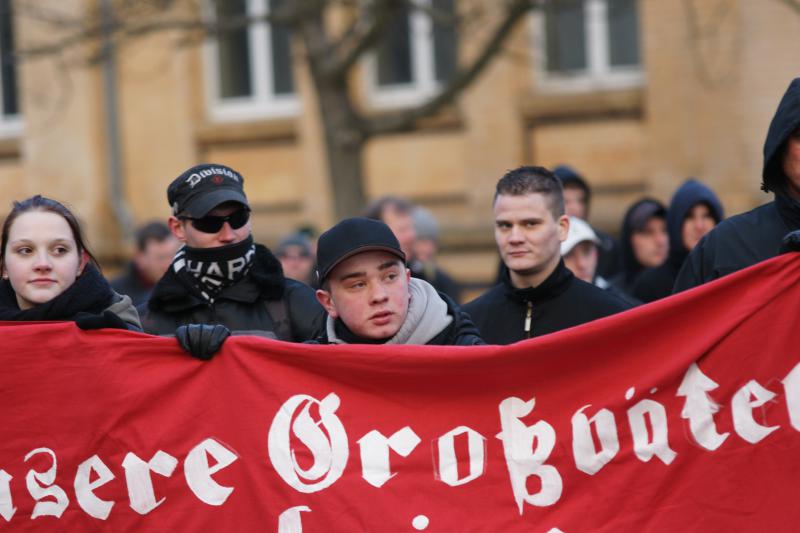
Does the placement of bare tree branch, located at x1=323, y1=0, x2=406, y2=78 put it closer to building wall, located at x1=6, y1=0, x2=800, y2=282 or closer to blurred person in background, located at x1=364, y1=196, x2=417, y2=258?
building wall, located at x1=6, y1=0, x2=800, y2=282

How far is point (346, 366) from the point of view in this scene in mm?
4957

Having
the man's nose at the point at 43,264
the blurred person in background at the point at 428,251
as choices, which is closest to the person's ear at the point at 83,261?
the man's nose at the point at 43,264

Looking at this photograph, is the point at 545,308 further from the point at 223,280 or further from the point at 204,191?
the point at 204,191

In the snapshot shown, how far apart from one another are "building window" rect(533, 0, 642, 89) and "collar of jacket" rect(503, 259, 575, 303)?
27.9 ft

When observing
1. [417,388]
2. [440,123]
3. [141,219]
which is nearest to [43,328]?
[417,388]

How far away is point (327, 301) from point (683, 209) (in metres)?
2.96

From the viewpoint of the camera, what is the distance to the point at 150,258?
9.74 m

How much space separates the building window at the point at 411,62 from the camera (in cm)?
1499

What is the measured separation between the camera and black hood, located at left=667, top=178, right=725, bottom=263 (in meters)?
7.52

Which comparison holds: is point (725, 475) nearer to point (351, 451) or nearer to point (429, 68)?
point (351, 451)

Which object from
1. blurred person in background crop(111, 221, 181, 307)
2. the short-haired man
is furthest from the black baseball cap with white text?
blurred person in background crop(111, 221, 181, 307)

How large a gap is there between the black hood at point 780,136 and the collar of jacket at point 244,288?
1.79 meters

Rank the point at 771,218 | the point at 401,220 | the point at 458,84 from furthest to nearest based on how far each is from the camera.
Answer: the point at 458,84 → the point at 401,220 → the point at 771,218

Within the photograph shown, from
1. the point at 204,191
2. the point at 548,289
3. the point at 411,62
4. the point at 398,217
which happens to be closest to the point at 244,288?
the point at 204,191
